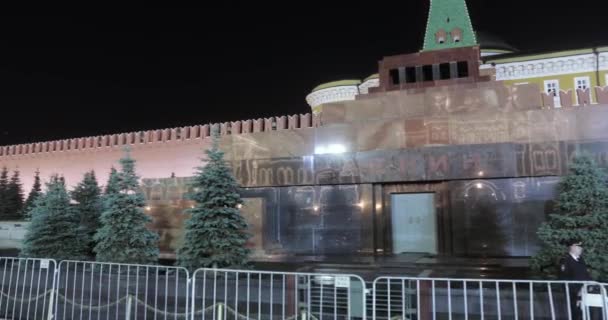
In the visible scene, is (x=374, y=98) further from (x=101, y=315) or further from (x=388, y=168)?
(x=101, y=315)

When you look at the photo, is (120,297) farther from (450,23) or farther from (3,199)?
(3,199)

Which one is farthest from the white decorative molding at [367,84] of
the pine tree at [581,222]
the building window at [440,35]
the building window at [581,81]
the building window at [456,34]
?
the pine tree at [581,222]

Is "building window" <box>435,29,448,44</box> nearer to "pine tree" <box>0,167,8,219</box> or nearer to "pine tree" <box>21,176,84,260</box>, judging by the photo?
"pine tree" <box>21,176,84,260</box>

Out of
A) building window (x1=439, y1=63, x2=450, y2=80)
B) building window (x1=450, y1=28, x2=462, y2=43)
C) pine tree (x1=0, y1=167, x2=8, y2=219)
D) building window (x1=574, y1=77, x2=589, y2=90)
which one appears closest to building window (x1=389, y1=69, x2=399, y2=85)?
building window (x1=439, y1=63, x2=450, y2=80)

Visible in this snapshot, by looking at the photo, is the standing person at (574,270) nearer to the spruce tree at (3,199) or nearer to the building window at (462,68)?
the building window at (462,68)

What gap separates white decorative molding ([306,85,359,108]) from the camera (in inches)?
1148

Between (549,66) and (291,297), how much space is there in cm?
2396

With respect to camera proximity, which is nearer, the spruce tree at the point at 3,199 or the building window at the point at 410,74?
the building window at the point at 410,74

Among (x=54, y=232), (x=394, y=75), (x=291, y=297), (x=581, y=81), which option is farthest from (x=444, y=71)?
(x=581, y=81)

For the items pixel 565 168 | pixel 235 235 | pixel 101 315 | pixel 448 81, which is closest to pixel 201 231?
pixel 235 235

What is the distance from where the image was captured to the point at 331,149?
36.8ft

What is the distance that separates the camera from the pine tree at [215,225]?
27.2ft

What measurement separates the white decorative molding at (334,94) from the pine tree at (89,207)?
57.7ft

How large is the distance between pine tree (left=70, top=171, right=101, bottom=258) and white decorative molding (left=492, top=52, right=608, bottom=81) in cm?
1920
